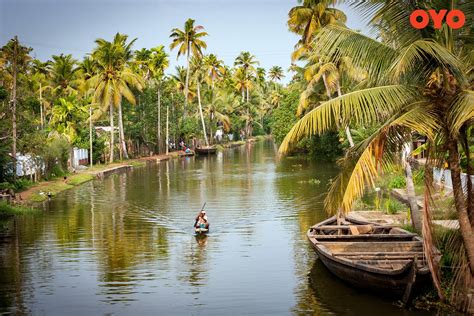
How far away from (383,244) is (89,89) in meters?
49.7

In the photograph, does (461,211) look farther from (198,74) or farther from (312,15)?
(198,74)

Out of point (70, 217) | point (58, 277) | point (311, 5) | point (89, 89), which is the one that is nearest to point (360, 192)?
point (58, 277)

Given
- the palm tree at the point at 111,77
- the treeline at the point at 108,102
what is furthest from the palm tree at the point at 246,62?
the palm tree at the point at 111,77

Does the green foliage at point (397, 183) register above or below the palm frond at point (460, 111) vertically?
A: below

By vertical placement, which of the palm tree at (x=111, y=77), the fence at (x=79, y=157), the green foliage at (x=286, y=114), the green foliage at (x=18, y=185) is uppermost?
the palm tree at (x=111, y=77)

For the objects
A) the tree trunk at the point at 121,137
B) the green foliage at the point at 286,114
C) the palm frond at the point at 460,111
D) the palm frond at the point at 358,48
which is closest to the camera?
the palm frond at the point at 460,111

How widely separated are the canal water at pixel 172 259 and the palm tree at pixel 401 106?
3202 mm

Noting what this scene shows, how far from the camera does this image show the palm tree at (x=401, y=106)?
1063 centimetres

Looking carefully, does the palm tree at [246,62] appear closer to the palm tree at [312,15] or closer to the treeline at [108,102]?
the treeline at [108,102]

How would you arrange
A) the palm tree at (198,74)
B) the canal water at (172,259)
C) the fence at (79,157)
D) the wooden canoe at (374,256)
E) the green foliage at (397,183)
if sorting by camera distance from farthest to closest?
1. the palm tree at (198,74)
2. the fence at (79,157)
3. the green foliage at (397,183)
4. the canal water at (172,259)
5. the wooden canoe at (374,256)

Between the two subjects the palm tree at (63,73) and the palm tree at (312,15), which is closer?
the palm tree at (312,15)

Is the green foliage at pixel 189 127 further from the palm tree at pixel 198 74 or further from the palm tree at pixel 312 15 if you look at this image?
the palm tree at pixel 312 15

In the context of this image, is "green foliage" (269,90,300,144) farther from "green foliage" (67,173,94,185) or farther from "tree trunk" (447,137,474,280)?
"tree trunk" (447,137,474,280)

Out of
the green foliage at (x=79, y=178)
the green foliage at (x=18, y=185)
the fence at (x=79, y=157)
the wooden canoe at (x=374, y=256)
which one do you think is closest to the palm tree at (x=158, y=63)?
the fence at (x=79, y=157)
